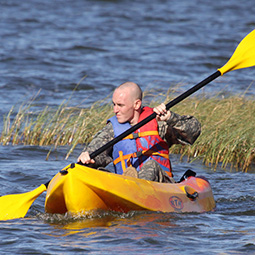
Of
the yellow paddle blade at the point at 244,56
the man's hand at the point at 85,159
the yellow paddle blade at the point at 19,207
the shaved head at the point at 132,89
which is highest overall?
the yellow paddle blade at the point at 244,56

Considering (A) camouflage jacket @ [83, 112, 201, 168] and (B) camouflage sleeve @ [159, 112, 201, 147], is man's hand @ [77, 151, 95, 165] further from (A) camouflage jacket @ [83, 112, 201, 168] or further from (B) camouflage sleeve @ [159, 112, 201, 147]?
(B) camouflage sleeve @ [159, 112, 201, 147]

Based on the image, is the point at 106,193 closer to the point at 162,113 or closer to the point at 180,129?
the point at 162,113

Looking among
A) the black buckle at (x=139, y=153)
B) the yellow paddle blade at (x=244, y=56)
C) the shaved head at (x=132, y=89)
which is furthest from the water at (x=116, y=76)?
the yellow paddle blade at (x=244, y=56)

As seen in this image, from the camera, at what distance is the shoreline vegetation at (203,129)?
7082 mm

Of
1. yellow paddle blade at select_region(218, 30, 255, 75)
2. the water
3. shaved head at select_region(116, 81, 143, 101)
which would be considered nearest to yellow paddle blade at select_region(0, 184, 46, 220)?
the water

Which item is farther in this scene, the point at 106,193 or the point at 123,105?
the point at 123,105

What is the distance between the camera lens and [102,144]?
5074 mm

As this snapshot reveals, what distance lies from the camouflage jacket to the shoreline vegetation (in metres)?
1.93

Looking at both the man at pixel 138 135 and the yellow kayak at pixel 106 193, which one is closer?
the yellow kayak at pixel 106 193

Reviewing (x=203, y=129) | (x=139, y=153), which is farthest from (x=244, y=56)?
(x=203, y=129)

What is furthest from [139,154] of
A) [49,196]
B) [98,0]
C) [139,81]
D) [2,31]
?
[98,0]

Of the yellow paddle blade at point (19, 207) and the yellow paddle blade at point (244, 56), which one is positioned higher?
the yellow paddle blade at point (244, 56)

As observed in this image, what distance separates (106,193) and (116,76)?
8933 millimetres

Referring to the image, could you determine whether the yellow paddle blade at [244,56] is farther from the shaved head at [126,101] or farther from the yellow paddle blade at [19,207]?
the yellow paddle blade at [19,207]
